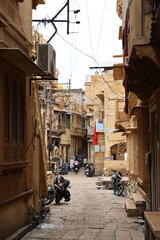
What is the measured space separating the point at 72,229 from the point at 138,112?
4.69 m

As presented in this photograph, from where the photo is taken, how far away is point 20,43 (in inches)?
416

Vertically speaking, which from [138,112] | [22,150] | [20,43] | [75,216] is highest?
[20,43]

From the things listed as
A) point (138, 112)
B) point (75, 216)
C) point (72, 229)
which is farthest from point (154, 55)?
point (75, 216)

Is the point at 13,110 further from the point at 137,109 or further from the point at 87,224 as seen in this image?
the point at 137,109

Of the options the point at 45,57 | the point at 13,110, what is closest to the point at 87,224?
the point at 13,110

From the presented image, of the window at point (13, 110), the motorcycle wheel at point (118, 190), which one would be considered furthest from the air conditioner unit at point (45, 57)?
the motorcycle wheel at point (118, 190)

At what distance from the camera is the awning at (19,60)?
27.3 ft

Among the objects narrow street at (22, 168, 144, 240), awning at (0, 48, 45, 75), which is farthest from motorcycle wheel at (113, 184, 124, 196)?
awning at (0, 48, 45, 75)

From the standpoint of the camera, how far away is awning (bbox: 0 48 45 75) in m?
8.31

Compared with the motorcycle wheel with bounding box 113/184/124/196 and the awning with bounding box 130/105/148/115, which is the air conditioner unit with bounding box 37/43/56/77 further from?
the motorcycle wheel with bounding box 113/184/124/196

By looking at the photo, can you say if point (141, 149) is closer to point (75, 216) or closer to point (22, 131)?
point (75, 216)

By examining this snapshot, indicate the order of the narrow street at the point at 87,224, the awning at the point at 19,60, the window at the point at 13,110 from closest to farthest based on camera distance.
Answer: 1. the awning at the point at 19,60
2. the window at the point at 13,110
3. the narrow street at the point at 87,224

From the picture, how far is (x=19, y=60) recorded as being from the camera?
9.23m

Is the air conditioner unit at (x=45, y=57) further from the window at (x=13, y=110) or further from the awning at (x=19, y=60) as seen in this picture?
the window at (x=13, y=110)
